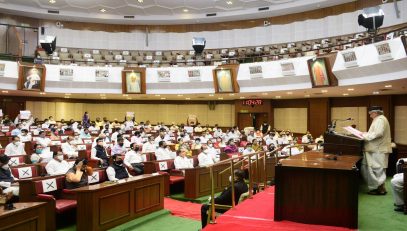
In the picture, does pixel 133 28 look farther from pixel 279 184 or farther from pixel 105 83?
pixel 279 184

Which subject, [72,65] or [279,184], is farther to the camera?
[72,65]

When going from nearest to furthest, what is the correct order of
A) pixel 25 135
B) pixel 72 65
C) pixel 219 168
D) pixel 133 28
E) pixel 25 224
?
pixel 25 224 < pixel 219 168 < pixel 25 135 < pixel 72 65 < pixel 133 28

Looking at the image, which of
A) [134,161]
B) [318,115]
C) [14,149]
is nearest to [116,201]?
[134,161]

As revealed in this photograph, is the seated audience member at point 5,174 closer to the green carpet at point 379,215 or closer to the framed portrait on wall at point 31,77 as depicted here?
the green carpet at point 379,215

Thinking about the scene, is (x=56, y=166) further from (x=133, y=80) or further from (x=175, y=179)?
(x=133, y=80)

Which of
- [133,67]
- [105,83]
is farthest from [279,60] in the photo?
[105,83]

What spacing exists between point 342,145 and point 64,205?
4.84 m

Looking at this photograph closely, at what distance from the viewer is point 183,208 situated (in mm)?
7914

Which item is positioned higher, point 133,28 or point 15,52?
point 133,28

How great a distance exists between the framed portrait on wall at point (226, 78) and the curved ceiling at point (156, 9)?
5.63 metres

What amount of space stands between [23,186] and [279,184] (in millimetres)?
4562

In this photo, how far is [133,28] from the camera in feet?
86.8

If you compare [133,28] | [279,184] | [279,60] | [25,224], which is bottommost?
[25,224]

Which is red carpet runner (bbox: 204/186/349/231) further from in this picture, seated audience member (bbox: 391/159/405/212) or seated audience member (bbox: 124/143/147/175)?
seated audience member (bbox: 124/143/147/175)
